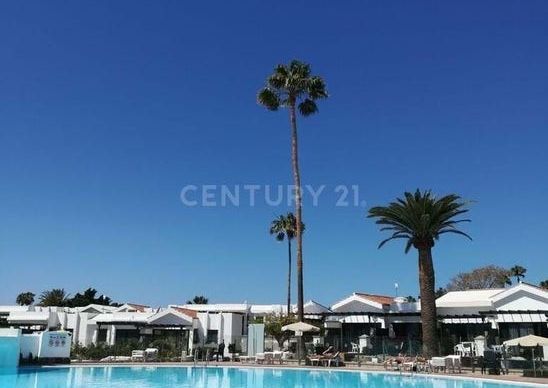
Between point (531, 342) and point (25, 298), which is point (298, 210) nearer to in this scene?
point (531, 342)

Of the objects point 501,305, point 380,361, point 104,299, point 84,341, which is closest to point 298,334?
point 380,361

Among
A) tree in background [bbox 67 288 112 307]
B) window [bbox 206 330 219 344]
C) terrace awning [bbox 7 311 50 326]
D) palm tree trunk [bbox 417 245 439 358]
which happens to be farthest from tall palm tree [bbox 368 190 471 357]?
tree in background [bbox 67 288 112 307]

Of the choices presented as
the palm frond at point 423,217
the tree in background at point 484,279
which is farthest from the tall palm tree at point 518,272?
the palm frond at point 423,217

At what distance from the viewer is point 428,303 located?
1230 inches

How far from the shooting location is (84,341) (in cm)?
4497

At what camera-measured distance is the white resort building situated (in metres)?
33.1

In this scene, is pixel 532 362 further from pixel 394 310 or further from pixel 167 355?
pixel 167 355

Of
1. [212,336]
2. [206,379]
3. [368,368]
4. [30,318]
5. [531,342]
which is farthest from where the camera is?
[30,318]

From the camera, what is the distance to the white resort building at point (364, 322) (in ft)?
109

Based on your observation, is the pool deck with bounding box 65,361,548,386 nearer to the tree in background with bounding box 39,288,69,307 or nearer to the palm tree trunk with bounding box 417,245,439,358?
the palm tree trunk with bounding box 417,245,439,358

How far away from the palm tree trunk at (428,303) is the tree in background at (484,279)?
40.1 metres

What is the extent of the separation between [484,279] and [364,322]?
120 ft

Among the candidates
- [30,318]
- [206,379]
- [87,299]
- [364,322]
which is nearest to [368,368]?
[206,379]

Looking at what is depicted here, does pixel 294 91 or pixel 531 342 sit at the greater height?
pixel 294 91
